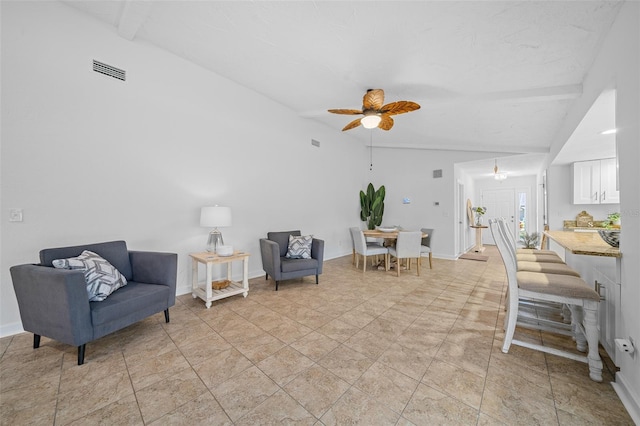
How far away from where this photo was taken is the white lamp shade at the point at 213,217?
10.2 ft

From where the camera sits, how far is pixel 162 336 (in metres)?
A: 2.20

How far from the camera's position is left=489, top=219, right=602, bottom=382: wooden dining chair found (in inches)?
64.7

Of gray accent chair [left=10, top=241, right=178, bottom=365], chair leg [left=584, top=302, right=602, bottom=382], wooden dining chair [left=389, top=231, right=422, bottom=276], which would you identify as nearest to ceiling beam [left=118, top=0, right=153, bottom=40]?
gray accent chair [left=10, top=241, right=178, bottom=365]

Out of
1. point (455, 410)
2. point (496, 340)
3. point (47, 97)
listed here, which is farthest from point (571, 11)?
point (47, 97)

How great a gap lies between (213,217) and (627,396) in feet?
12.0

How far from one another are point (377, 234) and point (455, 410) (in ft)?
10.9

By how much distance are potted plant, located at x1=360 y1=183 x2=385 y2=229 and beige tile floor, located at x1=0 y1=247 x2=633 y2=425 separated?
3549mm

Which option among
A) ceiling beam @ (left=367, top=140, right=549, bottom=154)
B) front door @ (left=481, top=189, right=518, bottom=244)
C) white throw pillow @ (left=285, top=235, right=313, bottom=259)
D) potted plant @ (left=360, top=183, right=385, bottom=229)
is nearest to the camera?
white throw pillow @ (left=285, top=235, right=313, bottom=259)

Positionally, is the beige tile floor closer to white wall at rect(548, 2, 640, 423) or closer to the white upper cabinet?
white wall at rect(548, 2, 640, 423)

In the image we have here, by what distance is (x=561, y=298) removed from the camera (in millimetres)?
1765

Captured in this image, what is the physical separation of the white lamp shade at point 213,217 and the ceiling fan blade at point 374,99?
229 centimetres

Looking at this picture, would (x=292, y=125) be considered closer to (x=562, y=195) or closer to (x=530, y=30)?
(x=530, y=30)

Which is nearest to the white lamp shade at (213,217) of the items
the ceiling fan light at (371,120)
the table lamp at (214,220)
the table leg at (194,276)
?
the table lamp at (214,220)

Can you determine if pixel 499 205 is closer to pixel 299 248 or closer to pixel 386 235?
pixel 386 235
